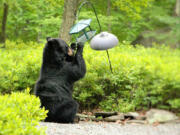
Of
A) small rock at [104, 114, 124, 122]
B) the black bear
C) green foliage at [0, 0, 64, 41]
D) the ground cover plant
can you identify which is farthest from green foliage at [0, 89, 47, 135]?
green foliage at [0, 0, 64, 41]

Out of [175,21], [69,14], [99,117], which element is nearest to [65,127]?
[99,117]

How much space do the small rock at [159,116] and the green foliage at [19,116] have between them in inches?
54.0

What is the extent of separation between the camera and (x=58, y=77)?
5.59 metres

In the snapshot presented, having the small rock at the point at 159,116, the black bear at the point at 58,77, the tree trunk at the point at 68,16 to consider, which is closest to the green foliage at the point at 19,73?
the tree trunk at the point at 68,16

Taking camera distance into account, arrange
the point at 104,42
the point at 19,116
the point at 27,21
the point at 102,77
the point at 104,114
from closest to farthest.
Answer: the point at 19,116, the point at 104,42, the point at 104,114, the point at 102,77, the point at 27,21

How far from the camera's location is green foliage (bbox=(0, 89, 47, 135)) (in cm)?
300

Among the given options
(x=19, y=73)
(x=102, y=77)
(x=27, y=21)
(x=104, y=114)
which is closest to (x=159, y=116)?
(x=104, y=114)

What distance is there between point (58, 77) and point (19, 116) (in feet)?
6.63

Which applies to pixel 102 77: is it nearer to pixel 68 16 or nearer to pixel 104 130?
pixel 104 130

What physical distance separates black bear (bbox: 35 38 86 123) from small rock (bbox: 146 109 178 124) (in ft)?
8.43

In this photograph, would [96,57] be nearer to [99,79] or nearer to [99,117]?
[99,79]

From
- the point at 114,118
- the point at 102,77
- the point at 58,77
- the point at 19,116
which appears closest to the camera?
the point at 19,116

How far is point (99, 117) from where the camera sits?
6.48 m

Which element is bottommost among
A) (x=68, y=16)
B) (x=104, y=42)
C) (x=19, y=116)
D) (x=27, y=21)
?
(x=19, y=116)
